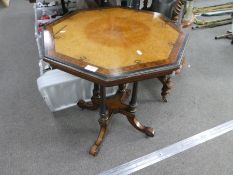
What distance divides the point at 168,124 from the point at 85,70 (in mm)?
1039

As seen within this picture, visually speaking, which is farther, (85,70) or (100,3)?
(100,3)

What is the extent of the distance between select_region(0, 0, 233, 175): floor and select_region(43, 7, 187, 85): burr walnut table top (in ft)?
2.48

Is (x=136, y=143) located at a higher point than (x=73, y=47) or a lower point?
lower

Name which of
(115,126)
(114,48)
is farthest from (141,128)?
(114,48)

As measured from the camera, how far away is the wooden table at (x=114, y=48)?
1115 millimetres

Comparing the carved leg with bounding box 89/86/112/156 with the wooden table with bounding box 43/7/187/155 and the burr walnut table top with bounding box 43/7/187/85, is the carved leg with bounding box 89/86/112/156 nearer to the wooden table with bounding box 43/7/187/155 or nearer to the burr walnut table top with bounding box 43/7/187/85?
the wooden table with bounding box 43/7/187/155

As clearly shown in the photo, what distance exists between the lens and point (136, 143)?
1.71 metres

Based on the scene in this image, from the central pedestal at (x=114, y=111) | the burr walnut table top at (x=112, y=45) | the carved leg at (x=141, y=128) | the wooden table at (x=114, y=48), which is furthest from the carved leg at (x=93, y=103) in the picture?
the burr walnut table top at (x=112, y=45)

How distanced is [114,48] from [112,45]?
1.3 inches

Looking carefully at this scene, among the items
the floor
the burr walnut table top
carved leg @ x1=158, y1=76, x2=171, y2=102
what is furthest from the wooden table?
carved leg @ x1=158, y1=76, x2=171, y2=102

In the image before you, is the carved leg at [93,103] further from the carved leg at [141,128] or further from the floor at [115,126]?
the carved leg at [141,128]

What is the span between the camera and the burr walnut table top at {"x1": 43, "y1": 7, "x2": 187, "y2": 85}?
43.9 inches

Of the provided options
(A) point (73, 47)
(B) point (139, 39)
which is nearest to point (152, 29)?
(B) point (139, 39)

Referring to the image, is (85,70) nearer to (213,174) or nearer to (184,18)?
(213,174)
